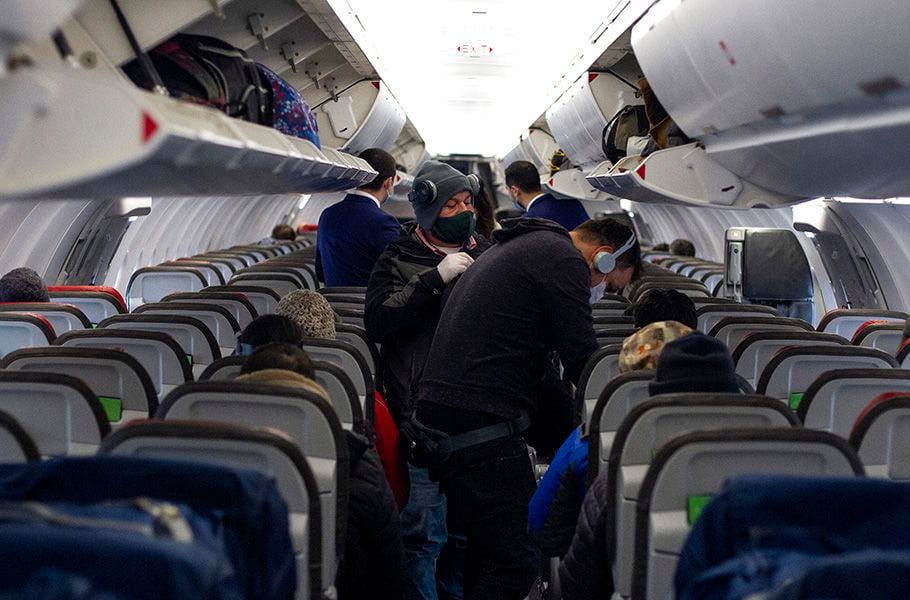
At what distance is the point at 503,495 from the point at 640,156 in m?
3.99

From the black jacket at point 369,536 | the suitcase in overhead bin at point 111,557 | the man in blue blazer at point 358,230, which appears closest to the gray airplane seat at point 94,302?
the man in blue blazer at point 358,230

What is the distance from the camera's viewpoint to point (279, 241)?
2172cm

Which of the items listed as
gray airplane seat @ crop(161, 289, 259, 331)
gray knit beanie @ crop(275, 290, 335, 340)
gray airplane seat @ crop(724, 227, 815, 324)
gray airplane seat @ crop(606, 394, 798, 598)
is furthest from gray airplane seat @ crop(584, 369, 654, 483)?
gray airplane seat @ crop(724, 227, 815, 324)

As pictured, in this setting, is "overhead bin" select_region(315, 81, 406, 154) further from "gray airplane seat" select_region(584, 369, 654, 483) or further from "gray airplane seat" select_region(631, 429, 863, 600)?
"gray airplane seat" select_region(631, 429, 863, 600)

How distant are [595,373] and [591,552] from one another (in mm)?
1423

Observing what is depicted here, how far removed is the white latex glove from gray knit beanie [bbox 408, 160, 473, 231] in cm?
31

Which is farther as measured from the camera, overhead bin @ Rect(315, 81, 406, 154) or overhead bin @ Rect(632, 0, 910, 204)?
overhead bin @ Rect(315, 81, 406, 154)

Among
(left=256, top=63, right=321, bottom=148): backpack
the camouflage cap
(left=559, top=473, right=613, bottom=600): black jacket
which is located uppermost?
(left=256, top=63, right=321, bottom=148): backpack

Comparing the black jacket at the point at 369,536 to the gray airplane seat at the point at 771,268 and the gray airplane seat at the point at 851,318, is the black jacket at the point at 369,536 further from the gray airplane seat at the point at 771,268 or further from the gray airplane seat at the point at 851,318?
the gray airplane seat at the point at 771,268

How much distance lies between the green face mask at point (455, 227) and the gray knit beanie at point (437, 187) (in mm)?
42

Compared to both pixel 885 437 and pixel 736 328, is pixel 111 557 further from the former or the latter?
pixel 736 328

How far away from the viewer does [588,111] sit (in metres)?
12.1

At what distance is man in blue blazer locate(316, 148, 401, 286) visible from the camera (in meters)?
8.88

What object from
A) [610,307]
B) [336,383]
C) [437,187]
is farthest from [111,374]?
[610,307]
